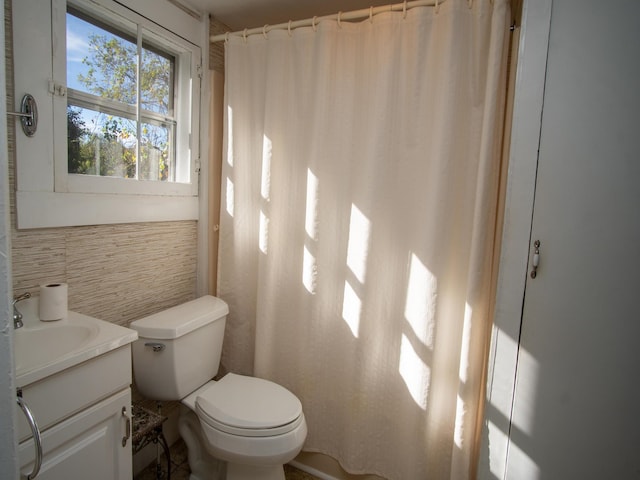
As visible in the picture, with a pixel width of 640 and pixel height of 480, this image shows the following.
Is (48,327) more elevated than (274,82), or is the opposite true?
(274,82)

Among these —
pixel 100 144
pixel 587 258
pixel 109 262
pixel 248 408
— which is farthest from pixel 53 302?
pixel 587 258

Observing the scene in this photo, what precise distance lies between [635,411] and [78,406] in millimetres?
1587

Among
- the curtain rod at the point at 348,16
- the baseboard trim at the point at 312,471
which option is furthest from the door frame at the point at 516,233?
the baseboard trim at the point at 312,471

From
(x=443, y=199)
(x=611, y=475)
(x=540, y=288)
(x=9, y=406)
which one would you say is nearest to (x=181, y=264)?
(x=443, y=199)

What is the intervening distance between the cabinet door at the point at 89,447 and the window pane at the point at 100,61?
1179mm

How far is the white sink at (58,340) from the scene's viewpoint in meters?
0.92

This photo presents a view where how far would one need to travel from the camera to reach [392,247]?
1.51m

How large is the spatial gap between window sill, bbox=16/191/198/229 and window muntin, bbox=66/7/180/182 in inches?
4.5

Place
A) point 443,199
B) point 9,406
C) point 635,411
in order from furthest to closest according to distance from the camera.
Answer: point 443,199
point 635,411
point 9,406

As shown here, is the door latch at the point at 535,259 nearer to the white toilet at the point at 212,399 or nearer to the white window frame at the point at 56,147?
the white toilet at the point at 212,399

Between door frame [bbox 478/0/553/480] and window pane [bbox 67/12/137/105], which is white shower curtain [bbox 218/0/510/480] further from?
window pane [bbox 67/12/137/105]

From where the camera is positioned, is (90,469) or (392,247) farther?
(392,247)

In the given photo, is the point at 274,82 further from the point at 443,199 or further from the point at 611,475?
the point at 611,475

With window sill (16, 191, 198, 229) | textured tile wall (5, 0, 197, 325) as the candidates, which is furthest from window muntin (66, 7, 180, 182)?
textured tile wall (5, 0, 197, 325)
